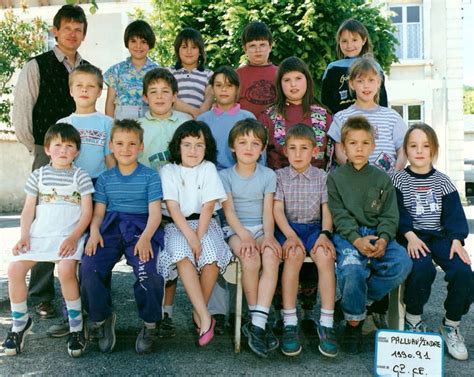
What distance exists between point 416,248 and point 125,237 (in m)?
1.97

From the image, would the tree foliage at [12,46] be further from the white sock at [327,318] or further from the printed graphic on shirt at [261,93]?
the white sock at [327,318]

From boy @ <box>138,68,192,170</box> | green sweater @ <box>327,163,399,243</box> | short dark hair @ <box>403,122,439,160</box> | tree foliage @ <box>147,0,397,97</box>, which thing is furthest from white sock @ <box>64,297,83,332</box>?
tree foliage @ <box>147,0,397,97</box>

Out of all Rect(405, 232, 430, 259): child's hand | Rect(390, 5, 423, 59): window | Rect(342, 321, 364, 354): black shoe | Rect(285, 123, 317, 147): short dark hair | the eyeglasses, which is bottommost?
Rect(342, 321, 364, 354): black shoe

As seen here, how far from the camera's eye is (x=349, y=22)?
541 centimetres

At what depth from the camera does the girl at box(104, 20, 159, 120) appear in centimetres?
533

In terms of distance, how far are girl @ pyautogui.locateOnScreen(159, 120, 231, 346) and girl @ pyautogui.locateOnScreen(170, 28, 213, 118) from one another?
972mm

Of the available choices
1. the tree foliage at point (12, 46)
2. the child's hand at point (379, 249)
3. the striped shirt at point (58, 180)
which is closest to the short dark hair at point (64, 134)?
the striped shirt at point (58, 180)

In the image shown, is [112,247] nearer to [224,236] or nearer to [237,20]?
[224,236]

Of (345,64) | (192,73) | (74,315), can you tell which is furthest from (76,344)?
(345,64)

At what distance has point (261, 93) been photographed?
5.49 m

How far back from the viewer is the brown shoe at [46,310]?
16.9 ft

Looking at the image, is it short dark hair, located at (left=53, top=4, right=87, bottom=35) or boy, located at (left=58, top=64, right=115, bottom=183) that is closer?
boy, located at (left=58, top=64, right=115, bottom=183)

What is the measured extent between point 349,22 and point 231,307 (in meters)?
2.68

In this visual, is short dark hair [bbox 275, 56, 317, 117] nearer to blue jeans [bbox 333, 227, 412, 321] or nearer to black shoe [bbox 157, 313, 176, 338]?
blue jeans [bbox 333, 227, 412, 321]
